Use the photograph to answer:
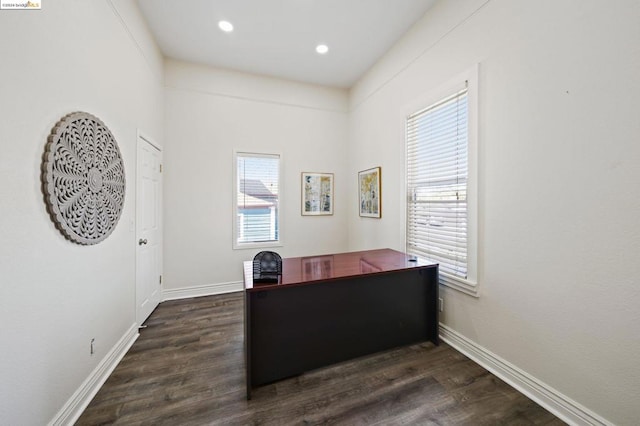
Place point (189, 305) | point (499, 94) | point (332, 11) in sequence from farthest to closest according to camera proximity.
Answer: point (189, 305) < point (332, 11) < point (499, 94)

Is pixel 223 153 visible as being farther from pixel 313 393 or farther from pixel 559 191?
pixel 559 191

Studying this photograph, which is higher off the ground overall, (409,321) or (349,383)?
(409,321)

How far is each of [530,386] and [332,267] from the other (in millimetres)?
1647

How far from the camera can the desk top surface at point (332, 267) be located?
1847 millimetres

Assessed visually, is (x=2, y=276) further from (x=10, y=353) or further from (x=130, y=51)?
(x=130, y=51)

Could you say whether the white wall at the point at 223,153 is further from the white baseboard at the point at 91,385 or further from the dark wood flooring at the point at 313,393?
the dark wood flooring at the point at 313,393

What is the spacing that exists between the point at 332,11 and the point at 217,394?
146 inches

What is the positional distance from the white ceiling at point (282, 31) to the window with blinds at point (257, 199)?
1.40 metres

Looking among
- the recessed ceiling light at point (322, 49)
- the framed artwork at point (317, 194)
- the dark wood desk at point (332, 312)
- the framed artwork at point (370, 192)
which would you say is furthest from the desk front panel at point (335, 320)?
the recessed ceiling light at point (322, 49)

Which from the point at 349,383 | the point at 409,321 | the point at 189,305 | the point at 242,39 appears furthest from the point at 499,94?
the point at 189,305

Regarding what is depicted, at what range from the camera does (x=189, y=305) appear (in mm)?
3277

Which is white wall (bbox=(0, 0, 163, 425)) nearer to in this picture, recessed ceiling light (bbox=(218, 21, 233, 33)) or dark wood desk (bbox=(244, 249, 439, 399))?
recessed ceiling light (bbox=(218, 21, 233, 33))

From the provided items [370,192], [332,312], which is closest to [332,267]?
[332,312]

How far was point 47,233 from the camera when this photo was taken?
4.54ft
